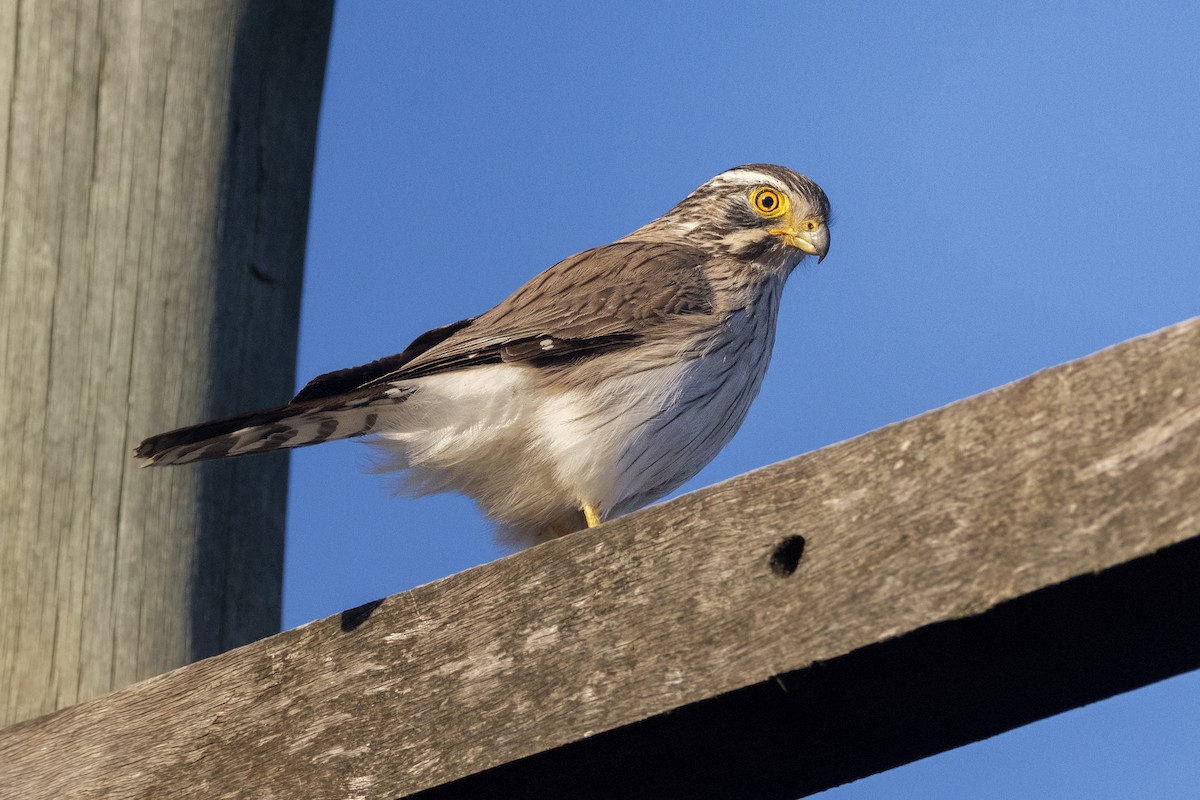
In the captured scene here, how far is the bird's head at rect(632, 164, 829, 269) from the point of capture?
5488 millimetres

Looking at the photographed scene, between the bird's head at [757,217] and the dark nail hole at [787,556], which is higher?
the bird's head at [757,217]

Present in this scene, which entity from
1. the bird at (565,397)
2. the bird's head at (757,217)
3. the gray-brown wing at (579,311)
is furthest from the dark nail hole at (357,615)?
the bird's head at (757,217)

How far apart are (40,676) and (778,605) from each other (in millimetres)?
1772

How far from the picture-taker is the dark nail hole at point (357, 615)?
8.64ft

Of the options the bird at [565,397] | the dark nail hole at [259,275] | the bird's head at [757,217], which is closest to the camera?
the dark nail hole at [259,275]

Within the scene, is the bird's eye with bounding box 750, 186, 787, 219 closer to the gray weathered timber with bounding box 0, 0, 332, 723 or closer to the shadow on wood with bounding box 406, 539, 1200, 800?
the gray weathered timber with bounding box 0, 0, 332, 723

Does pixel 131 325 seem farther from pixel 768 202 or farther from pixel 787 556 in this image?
pixel 768 202

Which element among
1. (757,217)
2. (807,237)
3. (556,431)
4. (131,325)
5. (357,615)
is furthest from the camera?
(757,217)

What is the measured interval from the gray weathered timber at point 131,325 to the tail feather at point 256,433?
0.50 ft

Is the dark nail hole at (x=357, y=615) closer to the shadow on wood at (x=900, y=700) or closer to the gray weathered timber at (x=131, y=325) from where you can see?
the shadow on wood at (x=900, y=700)

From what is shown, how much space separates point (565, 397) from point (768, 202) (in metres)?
1.84

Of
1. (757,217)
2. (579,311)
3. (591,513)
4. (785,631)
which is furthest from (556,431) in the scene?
(785,631)

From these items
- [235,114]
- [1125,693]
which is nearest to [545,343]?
[235,114]

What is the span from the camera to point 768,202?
5.73 meters
